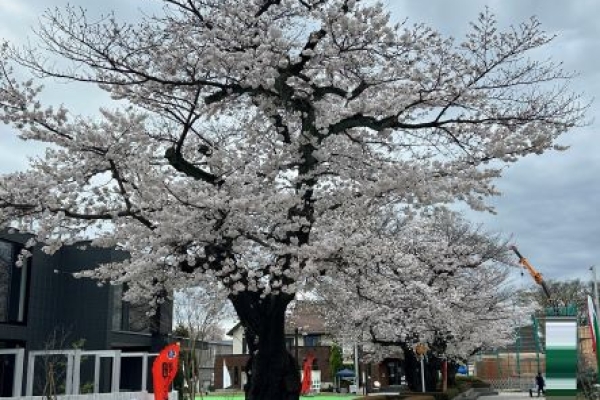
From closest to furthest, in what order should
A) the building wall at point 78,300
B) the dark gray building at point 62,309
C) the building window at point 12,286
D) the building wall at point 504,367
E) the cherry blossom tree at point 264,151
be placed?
the cherry blossom tree at point 264,151 → the building window at point 12,286 → the dark gray building at point 62,309 → the building wall at point 78,300 → the building wall at point 504,367

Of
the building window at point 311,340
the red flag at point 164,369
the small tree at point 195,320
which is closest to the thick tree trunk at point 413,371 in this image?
the small tree at point 195,320

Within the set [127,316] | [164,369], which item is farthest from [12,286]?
[164,369]

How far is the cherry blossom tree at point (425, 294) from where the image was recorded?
48.4 feet

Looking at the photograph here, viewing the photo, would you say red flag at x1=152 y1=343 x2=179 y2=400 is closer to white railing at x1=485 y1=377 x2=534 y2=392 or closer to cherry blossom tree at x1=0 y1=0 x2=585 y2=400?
cherry blossom tree at x1=0 y1=0 x2=585 y2=400

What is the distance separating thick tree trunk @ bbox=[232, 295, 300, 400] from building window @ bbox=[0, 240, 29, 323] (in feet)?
39.6

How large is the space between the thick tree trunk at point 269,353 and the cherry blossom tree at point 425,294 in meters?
1.55

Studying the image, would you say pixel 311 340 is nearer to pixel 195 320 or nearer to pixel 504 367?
pixel 504 367

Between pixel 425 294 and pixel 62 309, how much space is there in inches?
573

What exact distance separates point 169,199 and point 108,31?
2.70 meters

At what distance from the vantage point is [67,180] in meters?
10.3

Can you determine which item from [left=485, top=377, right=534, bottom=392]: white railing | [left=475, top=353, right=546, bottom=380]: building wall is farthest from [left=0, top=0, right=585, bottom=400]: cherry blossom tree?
[left=475, top=353, right=546, bottom=380]: building wall

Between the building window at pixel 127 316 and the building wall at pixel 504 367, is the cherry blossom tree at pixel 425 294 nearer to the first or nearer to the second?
the building window at pixel 127 316

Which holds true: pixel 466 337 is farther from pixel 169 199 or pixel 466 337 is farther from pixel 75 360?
pixel 169 199

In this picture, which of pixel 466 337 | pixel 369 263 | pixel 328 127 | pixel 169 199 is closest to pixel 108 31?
pixel 169 199
